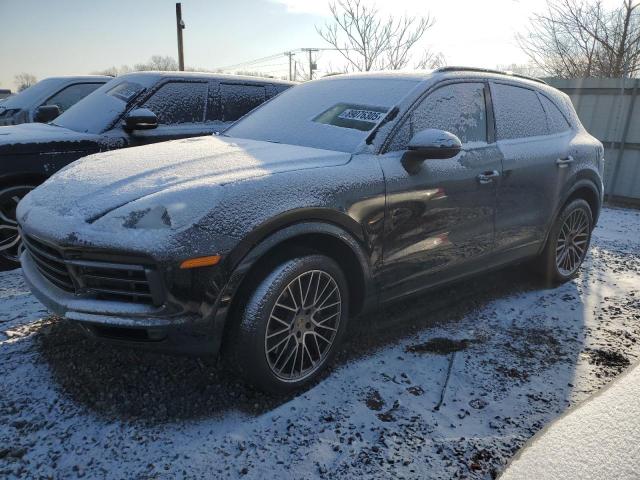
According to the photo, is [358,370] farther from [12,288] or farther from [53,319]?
[12,288]

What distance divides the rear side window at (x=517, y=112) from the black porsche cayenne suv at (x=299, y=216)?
0.02 metres

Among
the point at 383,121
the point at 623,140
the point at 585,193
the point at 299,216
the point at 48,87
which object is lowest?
the point at 623,140

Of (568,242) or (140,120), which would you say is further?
(140,120)

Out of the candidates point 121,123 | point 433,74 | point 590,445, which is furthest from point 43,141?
point 590,445

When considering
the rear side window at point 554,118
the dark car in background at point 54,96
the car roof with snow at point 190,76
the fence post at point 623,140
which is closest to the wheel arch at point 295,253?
the rear side window at point 554,118

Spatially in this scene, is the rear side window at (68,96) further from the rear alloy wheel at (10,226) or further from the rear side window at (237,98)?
the rear alloy wheel at (10,226)

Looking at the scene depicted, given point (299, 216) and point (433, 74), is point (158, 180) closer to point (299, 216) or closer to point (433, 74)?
point (299, 216)

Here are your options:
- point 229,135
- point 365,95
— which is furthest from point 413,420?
point 229,135

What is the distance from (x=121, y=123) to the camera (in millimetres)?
4738

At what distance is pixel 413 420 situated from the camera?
7.98 ft

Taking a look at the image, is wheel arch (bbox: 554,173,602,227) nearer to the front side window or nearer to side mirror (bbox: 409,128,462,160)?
the front side window

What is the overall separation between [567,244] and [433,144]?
2.31 metres

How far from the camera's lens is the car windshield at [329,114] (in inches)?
119

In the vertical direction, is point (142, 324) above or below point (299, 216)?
below
